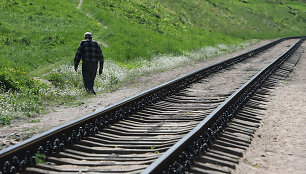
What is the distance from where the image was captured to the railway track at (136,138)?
4.41m

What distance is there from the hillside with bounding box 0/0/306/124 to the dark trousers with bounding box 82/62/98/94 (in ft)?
0.91

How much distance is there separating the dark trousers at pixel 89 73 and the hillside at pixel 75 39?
28 cm

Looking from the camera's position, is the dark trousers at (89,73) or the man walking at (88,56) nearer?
the man walking at (88,56)

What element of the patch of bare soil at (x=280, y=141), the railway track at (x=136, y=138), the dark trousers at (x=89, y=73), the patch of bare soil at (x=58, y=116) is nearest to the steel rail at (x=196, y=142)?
the railway track at (x=136, y=138)

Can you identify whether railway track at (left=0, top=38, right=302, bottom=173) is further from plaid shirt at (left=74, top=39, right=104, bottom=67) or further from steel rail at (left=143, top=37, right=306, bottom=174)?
plaid shirt at (left=74, top=39, right=104, bottom=67)

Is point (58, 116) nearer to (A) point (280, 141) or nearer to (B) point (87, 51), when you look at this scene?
(B) point (87, 51)

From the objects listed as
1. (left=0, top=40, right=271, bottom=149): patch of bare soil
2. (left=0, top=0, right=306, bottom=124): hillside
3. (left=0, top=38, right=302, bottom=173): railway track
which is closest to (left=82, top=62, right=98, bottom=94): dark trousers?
(left=0, top=0, right=306, bottom=124): hillside

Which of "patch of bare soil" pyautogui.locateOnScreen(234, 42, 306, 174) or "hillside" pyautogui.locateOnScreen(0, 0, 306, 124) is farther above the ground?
"hillside" pyautogui.locateOnScreen(0, 0, 306, 124)

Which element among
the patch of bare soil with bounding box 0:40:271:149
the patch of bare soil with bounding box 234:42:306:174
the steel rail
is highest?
the patch of bare soil with bounding box 0:40:271:149

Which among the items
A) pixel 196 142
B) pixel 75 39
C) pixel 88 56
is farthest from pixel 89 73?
pixel 75 39

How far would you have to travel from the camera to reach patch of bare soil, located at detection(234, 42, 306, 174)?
500cm

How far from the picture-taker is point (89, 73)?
10086 millimetres

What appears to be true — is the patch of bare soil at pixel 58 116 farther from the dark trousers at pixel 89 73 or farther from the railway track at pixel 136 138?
the railway track at pixel 136 138

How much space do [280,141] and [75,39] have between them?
14.3m
